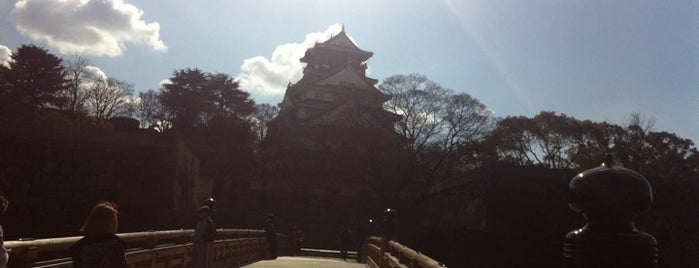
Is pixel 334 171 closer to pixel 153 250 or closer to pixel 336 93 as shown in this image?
pixel 336 93

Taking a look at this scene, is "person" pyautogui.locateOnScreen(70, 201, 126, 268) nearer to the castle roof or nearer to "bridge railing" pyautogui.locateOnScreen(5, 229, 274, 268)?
"bridge railing" pyautogui.locateOnScreen(5, 229, 274, 268)

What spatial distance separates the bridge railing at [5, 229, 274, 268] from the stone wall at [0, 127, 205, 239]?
5.32m

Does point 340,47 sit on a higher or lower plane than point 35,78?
higher

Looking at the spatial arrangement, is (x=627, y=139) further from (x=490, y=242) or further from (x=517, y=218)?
(x=490, y=242)

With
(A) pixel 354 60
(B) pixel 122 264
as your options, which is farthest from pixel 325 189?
(B) pixel 122 264

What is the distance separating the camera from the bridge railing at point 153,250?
4566 millimetres

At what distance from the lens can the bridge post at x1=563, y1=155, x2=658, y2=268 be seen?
7.64 ft

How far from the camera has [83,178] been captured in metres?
22.1

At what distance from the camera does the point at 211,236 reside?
922cm

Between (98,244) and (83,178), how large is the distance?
1999 centimetres

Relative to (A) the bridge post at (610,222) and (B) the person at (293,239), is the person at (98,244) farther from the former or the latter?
(B) the person at (293,239)

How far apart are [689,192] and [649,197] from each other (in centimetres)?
3751

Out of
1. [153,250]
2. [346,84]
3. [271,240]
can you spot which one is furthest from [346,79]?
[153,250]

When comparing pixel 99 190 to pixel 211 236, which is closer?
pixel 211 236
